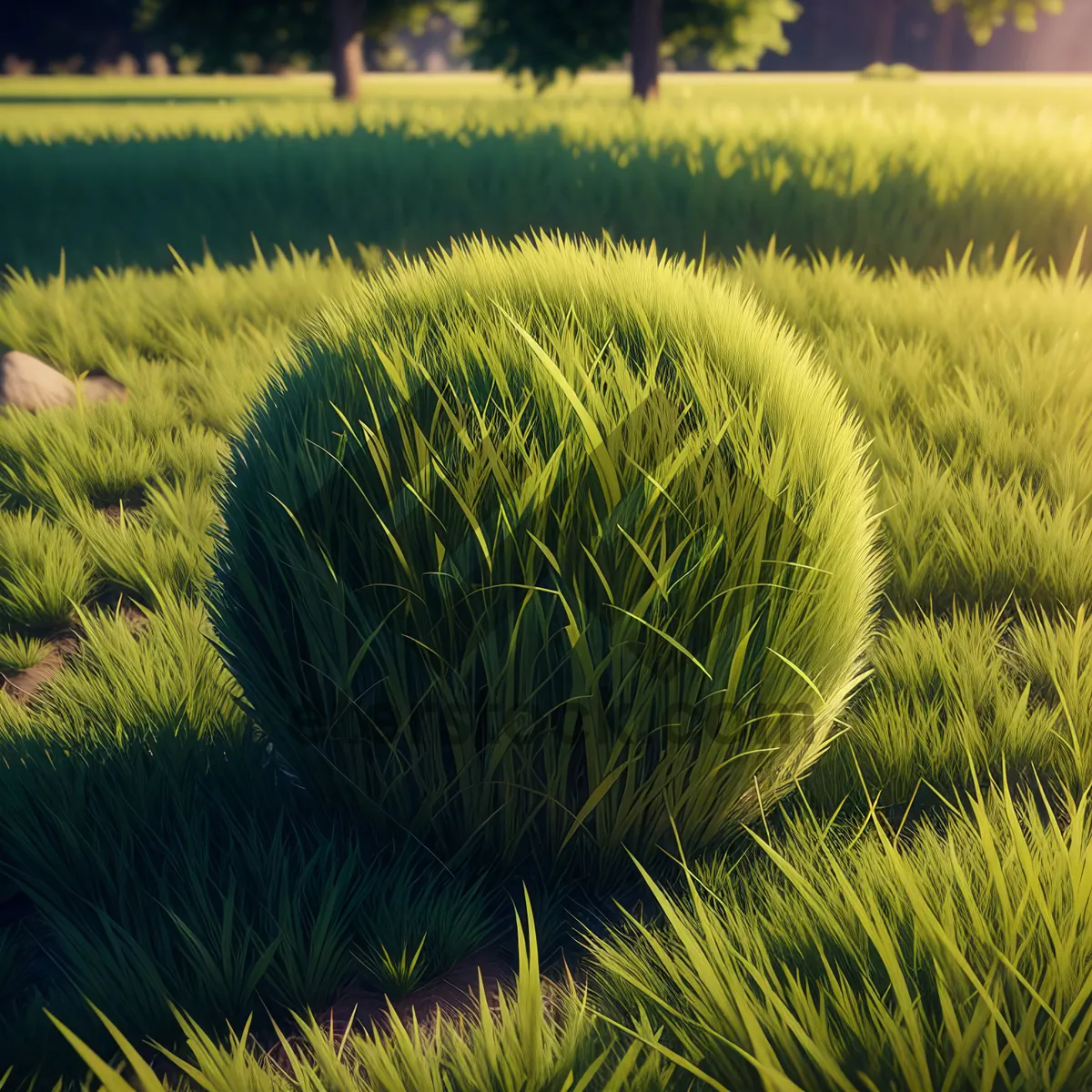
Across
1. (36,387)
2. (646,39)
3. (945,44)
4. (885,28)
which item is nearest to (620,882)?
(36,387)

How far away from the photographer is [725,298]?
1861 millimetres

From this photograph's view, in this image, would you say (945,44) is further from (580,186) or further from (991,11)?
(580,186)

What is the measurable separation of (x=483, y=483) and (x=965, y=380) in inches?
116

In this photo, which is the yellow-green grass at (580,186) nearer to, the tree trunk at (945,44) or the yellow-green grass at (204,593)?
the yellow-green grass at (204,593)

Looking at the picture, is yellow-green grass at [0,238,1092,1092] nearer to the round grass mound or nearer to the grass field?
the grass field

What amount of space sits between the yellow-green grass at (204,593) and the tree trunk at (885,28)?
54.3m

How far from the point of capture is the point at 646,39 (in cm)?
1342

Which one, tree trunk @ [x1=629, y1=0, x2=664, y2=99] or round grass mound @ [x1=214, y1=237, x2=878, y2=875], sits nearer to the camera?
round grass mound @ [x1=214, y1=237, x2=878, y2=875]

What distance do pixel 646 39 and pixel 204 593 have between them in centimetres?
1340

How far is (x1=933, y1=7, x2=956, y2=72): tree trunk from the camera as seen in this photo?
165 ft

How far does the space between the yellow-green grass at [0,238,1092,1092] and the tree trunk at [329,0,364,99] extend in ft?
49.9

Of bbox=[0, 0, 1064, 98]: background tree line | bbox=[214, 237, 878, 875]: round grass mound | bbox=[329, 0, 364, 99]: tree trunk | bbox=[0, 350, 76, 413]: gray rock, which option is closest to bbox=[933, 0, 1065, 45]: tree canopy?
bbox=[0, 0, 1064, 98]: background tree line

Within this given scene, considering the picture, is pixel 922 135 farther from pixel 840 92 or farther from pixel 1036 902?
pixel 840 92

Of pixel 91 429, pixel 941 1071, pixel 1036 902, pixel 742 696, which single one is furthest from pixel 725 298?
pixel 91 429
